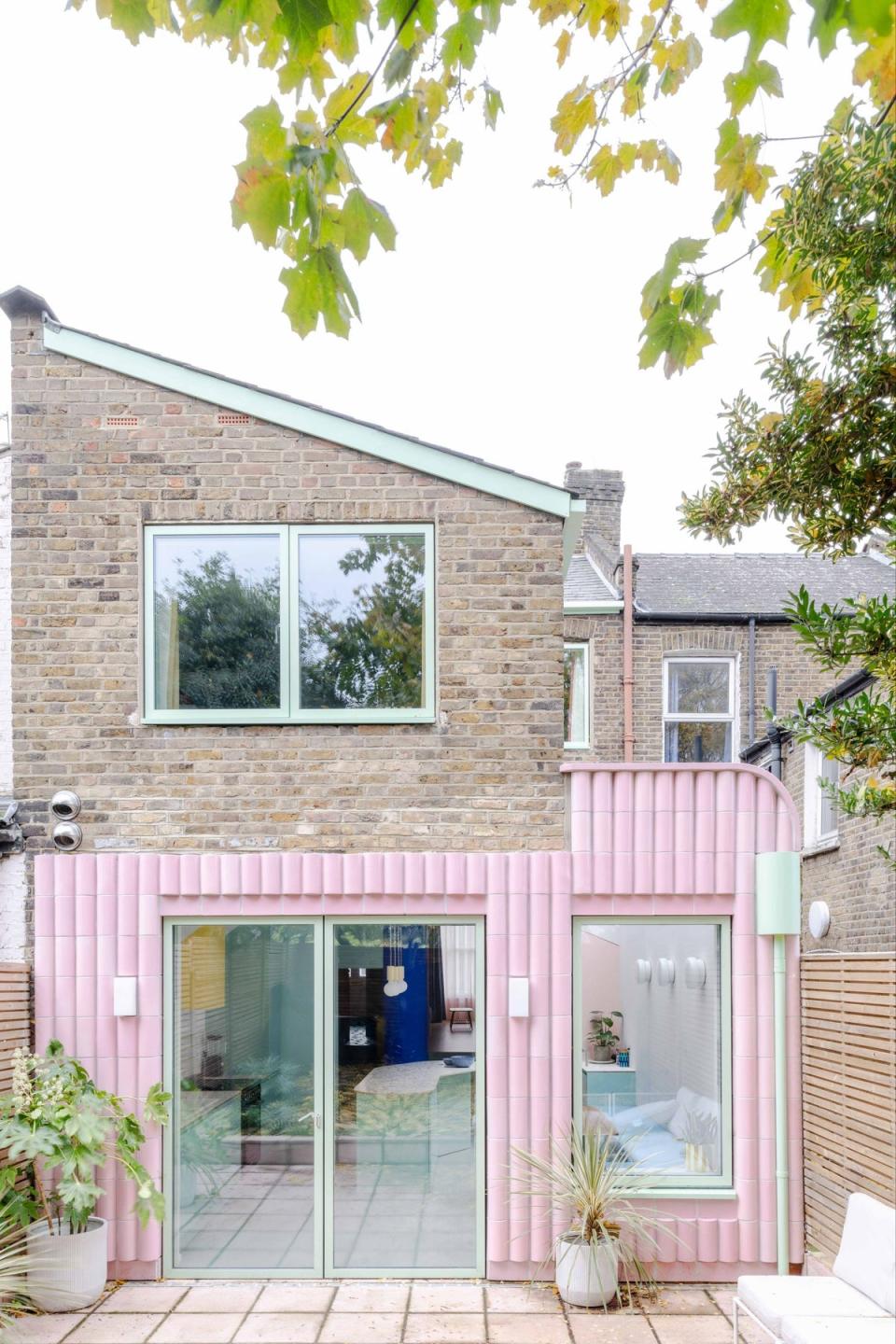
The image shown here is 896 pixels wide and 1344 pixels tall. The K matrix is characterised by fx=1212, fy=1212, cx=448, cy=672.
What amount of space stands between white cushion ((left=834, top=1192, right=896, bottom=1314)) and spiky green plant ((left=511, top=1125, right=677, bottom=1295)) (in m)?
1.37

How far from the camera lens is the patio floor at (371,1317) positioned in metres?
6.61

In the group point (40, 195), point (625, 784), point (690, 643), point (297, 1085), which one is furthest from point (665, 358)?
point (690, 643)

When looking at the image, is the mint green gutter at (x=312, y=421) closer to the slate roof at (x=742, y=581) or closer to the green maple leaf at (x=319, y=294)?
the green maple leaf at (x=319, y=294)

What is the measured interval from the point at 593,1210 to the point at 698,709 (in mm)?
9010

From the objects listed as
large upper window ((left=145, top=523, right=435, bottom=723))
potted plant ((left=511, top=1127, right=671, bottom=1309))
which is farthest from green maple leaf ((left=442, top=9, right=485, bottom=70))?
potted plant ((left=511, top=1127, right=671, bottom=1309))

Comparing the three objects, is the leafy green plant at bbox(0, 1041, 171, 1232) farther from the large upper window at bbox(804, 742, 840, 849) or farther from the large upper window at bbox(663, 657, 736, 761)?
the large upper window at bbox(663, 657, 736, 761)

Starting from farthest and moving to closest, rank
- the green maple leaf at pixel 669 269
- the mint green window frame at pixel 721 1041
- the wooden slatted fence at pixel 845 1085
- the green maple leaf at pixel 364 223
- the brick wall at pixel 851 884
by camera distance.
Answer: the brick wall at pixel 851 884 → the mint green window frame at pixel 721 1041 → the wooden slatted fence at pixel 845 1085 → the green maple leaf at pixel 669 269 → the green maple leaf at pixel 364 223

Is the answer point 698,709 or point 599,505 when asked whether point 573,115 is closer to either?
point 698,709

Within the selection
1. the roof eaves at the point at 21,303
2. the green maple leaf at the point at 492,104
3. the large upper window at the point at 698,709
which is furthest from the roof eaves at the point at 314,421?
the large upper window at the point at 698,709

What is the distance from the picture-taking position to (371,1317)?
6.94 m

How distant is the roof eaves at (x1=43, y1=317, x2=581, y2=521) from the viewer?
7.94 metres

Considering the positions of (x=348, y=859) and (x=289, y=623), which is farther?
(x=289, y=623)

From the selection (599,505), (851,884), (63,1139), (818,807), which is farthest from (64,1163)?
(599,505)

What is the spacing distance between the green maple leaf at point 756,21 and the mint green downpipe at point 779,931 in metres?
5.80
